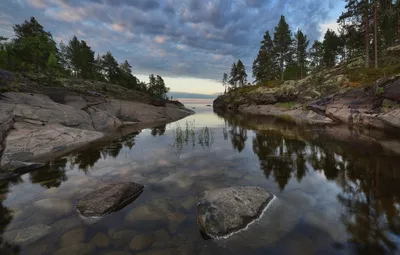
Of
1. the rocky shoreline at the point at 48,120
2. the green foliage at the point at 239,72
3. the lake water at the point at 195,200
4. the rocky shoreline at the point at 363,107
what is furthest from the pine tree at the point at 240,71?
the lake water at the point at 195,200

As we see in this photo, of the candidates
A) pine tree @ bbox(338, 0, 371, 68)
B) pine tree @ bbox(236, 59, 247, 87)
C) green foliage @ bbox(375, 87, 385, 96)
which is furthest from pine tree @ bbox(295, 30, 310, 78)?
green foliage @ bbox(375, 87, 385, 96)

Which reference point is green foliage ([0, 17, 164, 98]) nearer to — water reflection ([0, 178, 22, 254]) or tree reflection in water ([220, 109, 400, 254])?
water reflection ([0, 178, 22, 254])

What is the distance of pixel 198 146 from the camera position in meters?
13.5

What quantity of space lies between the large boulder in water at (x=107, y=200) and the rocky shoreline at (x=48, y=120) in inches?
222

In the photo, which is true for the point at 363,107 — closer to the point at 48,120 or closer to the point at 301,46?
the point at 48,120

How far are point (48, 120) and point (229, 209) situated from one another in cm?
1696

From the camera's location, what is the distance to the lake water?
4.00 m

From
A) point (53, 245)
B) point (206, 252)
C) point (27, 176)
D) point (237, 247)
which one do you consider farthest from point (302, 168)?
point (27, 176)

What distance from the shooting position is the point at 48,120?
15023 mm

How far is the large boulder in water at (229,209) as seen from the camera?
4.42 metres

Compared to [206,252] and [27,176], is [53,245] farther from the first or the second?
[27,176]

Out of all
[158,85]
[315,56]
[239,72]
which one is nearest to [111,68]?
[158,85]

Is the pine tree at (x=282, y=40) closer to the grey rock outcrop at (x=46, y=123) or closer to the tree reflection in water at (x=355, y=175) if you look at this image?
the tree reflection in water at (x=355, y=175)

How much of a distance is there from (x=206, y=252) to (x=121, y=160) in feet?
26.5
